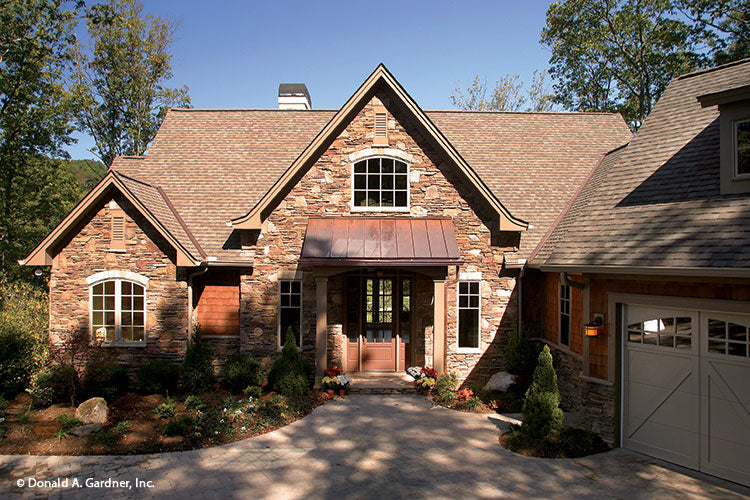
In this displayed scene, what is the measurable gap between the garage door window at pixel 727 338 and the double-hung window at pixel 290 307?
9.44 metres

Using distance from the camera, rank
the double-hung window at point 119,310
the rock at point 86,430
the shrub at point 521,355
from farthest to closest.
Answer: the double-hung window at point 119,310, the shrub at point 521,355, the rock at point 86,430

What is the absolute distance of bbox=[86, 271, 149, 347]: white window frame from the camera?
12.5 meters

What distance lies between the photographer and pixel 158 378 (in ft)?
38.4

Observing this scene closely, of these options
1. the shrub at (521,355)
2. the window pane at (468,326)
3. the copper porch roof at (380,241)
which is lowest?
the shrub at (521,355)

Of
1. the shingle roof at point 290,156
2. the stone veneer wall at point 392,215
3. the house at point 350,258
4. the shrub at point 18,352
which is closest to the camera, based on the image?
the shrub at point 18,352

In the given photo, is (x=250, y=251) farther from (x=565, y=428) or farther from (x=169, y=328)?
(x=565, y=428)

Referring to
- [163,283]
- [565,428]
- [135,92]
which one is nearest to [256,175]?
[163,283]

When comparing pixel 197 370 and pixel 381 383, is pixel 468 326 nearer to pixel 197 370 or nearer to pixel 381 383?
pixel 381 383

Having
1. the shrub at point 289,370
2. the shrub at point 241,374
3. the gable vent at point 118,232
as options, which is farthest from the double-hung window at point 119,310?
the shrub at point 289,370

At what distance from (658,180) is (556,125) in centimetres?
910

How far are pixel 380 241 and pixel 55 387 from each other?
853 centimetres

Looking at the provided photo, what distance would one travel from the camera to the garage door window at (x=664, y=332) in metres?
8.09

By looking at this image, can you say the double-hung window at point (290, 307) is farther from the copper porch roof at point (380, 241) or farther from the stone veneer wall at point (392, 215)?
the copper porch roof at point (380, 241)

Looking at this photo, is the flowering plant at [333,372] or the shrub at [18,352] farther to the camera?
the flowering plant at [333,372]
